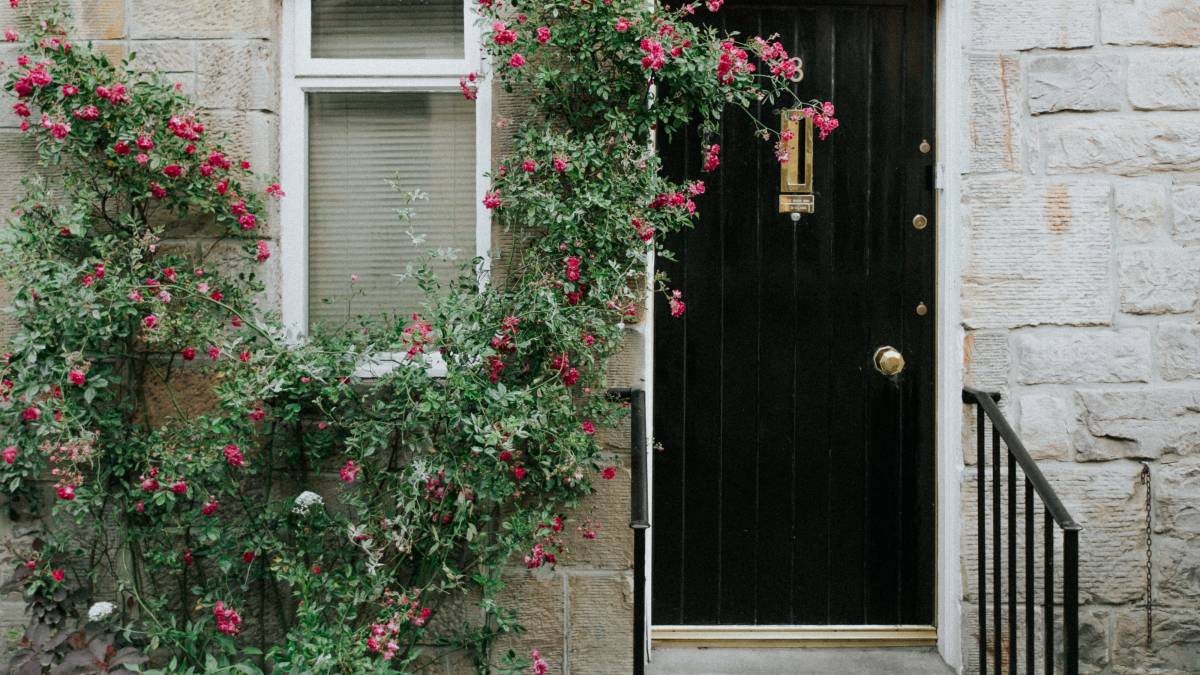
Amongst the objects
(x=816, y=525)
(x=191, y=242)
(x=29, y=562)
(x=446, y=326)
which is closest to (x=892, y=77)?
(x=816, y=525)

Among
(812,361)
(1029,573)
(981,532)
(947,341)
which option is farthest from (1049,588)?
(812,361)

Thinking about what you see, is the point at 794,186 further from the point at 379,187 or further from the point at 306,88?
the point at 306,88

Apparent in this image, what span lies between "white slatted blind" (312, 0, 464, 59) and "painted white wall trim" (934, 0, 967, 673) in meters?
1.71

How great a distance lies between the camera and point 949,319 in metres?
3.64

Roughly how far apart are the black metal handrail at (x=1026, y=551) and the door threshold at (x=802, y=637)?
1.01 ft

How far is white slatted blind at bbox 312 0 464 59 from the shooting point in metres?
3.69

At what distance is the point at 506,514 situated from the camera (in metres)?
3.53

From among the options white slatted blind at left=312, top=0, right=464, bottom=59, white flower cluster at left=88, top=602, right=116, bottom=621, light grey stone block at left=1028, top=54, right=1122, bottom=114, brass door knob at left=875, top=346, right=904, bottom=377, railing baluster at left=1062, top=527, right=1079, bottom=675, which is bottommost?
white flower cluster at left=88, top=602, right=116, bottom=621

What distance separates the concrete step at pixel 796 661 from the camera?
3586 mm

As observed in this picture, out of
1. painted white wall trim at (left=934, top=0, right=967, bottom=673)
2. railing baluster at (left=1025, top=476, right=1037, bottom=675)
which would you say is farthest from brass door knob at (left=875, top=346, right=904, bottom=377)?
railing baluster at (left=1025, top=476, right=1037, bottom=675)

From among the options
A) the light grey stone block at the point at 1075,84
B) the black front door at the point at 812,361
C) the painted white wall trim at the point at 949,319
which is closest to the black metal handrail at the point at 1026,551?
the painted white wall trim at the point at 949,319

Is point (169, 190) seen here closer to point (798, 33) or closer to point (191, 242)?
point (191, 242)

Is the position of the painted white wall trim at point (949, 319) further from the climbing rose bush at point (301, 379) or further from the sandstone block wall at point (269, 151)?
the sandstone block wall at point (269, 151)

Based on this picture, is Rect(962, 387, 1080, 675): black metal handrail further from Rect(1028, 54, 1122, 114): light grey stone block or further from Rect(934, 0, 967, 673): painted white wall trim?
Rect(1028, 54, 1122, 114): light grey stone block
